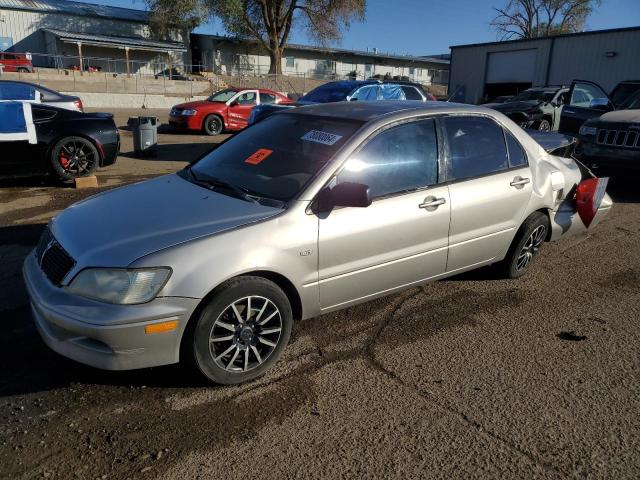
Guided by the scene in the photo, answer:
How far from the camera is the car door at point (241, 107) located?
16.2 meters

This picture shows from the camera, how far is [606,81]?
1043 inches

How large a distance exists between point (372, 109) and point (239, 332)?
203cm

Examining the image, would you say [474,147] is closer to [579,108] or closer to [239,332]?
[239,332]

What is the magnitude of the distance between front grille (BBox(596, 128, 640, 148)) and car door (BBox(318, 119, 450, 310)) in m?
5.72

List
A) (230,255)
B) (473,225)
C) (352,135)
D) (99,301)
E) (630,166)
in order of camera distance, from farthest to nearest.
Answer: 1. (630,166)
2. (473,225)
3. (352,135)
4. (230,255)
5. (99,301)

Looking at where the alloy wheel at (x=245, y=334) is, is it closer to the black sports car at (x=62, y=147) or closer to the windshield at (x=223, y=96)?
the black sports car at (x=62, y=147)

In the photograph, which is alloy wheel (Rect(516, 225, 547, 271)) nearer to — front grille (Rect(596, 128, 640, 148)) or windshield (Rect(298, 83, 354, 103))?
front grille (Rect(596, 128, 640, 148))

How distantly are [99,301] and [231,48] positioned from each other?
52.7 meters

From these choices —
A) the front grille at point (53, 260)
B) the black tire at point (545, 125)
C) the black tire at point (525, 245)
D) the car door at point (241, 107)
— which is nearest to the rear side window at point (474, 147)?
the black tire at point (525, 245)

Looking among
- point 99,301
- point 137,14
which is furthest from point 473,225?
point 137,14

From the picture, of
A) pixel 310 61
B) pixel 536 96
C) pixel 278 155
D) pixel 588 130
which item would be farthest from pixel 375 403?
pixel 310 61

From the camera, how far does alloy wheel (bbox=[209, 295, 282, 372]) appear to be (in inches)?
115

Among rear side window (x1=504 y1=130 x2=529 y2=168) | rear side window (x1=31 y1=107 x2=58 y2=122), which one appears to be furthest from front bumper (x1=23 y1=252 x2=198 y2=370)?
rear side window (x1=31 y1=107 x2=58 y2=122)

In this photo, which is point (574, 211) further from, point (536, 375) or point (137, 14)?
point (137, 14)
